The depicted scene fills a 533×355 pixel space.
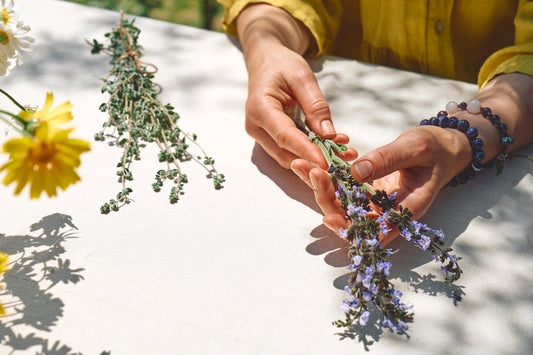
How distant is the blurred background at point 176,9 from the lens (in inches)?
121

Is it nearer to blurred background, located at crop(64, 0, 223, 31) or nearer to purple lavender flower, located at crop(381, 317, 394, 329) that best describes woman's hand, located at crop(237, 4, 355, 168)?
purple lavender flower, located at crop(381, 317, 394, 329)

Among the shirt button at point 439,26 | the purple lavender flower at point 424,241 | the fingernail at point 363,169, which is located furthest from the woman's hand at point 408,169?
the shirt button at point 439,26

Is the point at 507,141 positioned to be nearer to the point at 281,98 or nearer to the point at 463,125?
the point at 463,125

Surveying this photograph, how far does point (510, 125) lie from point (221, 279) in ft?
2.61

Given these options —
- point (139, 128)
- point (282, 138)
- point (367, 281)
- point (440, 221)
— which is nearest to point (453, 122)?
point (440, 221)

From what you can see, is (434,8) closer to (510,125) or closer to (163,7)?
(510,125)

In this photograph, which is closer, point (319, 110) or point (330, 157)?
point (330, 157)

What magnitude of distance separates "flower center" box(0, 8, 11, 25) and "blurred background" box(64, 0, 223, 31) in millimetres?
2181

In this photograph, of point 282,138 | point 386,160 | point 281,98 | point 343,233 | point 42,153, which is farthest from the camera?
point 281,98

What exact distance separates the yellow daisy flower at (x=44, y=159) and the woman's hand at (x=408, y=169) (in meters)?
0.53

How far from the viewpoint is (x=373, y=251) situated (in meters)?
0.92

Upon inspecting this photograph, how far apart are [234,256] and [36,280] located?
369mm

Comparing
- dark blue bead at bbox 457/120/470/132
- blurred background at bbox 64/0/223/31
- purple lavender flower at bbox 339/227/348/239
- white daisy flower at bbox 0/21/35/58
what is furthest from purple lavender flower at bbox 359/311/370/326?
blurred background at bbox 64/0/223/31

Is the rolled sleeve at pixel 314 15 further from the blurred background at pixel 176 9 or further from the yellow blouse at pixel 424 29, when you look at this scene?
the blurred background at pixel 176 9
